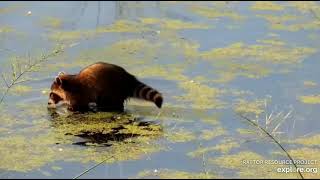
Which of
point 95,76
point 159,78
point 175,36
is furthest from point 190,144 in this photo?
point 175,36

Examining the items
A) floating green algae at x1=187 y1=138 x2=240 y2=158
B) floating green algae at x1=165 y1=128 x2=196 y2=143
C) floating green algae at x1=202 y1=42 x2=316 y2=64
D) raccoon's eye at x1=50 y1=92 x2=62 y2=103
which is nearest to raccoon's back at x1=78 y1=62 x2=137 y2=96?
raccoon's eye at x1=50 y1=92 x2=62 y2=103

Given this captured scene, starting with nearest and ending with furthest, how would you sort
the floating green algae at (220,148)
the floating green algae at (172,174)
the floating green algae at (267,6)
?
the floating green algae at (172,174) → the floating green algae at (220,148) → the floating green algae at (267,6)

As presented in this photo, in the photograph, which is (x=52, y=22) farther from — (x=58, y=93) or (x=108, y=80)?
(x=108, y=80)

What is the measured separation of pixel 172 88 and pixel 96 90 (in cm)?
94

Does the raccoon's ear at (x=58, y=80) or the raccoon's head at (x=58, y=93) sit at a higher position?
the raccoon's ear at (x=58, y=80)

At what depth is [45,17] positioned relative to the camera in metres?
10.8

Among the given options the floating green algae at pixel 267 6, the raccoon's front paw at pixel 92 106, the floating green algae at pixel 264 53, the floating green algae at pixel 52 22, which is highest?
the floating green algae at pixel 267 6

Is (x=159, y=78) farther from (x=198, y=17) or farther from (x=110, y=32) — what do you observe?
(x=198, y=17)

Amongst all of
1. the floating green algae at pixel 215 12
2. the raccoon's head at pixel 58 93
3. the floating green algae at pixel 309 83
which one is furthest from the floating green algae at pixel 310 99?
the floating green algae at pixel 215 12

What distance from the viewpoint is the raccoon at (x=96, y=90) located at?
692 centimetres

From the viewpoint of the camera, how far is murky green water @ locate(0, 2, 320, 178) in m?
5.56

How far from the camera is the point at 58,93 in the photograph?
23.1ft

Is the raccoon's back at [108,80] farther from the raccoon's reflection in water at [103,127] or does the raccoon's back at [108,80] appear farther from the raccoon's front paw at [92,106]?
the raccoon's reflection in water at [103,127]

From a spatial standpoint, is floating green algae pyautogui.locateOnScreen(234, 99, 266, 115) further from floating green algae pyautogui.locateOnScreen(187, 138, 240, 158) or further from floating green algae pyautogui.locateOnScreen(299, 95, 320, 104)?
floating green algae pyautogui.locateOnScreen(187, 138, 240, 158)
